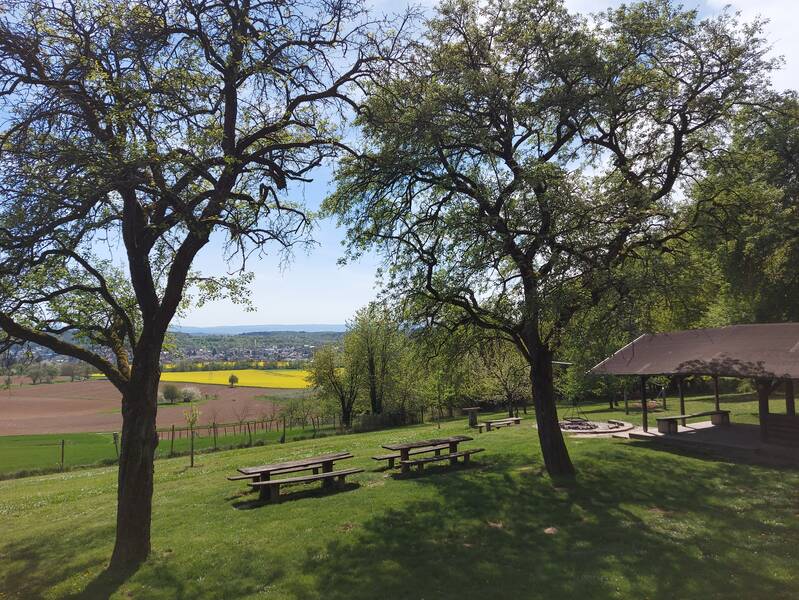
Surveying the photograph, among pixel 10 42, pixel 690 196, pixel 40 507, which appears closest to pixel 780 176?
pixel 690 196

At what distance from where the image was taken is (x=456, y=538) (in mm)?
8625

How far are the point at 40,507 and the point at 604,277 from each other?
16491 millimetres

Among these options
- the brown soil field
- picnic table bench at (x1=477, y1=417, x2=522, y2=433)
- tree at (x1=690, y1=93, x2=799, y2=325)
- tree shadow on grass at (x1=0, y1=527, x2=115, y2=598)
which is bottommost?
the brown soil field

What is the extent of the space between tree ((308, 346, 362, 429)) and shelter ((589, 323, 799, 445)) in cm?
2953

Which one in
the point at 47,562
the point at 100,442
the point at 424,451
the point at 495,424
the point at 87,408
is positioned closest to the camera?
the point at 47,562

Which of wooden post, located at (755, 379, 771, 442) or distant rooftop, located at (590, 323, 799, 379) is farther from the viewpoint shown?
wooden post, located at (755, 379, 771, 442)

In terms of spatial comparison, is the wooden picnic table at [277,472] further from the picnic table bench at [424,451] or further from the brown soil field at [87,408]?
the brown soil field at [87,408]

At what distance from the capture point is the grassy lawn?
6789mm

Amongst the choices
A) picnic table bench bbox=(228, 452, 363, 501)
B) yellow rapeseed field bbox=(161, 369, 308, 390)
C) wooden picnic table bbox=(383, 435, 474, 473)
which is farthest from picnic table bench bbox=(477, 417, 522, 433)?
yellow rapeseed field bbox=(161, 369, 308, 390)

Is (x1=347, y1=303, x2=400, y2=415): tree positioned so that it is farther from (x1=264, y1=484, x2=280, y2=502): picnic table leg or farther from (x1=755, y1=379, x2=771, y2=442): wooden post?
(x1=264, y1=484, x2=280, y2=502): picnic table leg

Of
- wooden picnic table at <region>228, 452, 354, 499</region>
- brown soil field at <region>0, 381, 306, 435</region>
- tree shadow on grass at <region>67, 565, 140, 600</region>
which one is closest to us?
tree shadow on grass at <region>67, 565, 140, 600</region>

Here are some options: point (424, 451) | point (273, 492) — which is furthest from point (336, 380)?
point (273, 492)

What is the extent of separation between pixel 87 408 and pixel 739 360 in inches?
3181

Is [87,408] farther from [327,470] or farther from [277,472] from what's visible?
[277,472]
